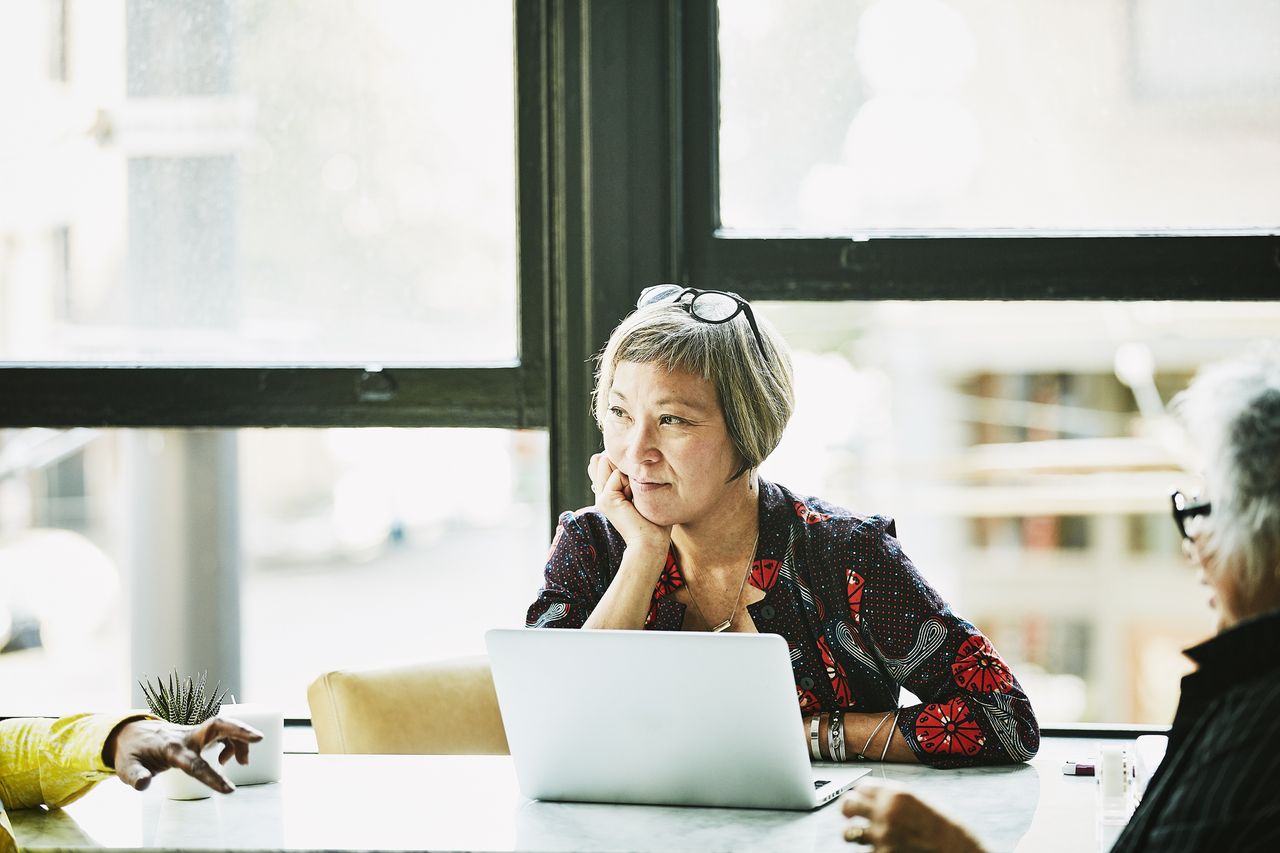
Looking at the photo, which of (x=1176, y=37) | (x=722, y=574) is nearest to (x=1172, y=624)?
(x=1176, y=37)

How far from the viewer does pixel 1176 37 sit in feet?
8.21

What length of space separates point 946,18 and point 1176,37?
0.43m

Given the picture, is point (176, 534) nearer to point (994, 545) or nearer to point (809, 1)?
point (809, 1)

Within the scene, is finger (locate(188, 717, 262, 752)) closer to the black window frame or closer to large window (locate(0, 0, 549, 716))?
large window (locate(0, 0, 549, 716))

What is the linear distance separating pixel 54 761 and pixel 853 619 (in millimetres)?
1100

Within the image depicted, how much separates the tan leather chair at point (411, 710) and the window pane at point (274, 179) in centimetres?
73

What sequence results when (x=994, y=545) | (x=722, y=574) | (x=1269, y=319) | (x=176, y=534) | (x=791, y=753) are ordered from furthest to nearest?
(x=994, y=545) < (x=1269, y=319) < (x=176, y=534) < (x=722, y=574) < (x=791, y=753)

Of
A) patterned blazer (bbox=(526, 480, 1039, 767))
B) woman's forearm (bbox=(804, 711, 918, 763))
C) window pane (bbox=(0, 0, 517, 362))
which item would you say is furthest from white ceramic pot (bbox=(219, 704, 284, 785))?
window pane (bbox=(0, 0, 517, 362))

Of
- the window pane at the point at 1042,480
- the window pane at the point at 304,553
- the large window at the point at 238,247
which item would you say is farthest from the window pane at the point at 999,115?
the window pane at the point at 1042,480

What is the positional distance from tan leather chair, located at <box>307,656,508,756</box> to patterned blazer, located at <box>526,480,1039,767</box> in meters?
0.18

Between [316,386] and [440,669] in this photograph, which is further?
[316,386]

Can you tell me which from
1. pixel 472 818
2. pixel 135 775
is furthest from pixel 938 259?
pixel 135 775

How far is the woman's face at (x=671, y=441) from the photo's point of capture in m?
2.04

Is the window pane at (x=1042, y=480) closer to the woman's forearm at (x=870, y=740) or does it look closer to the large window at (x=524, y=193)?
the large window at (x=524, y=193)
